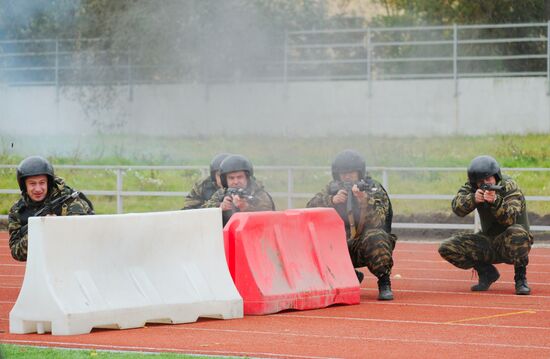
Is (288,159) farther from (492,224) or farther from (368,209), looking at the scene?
(368,209)

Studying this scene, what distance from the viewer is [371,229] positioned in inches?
550

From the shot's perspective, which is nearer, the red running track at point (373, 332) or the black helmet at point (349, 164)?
the red running track at point (373, 332)

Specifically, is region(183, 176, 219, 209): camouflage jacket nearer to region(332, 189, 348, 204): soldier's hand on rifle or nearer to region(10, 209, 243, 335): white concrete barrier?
region(332, 189, 348, 204): soldier's hand on rifle

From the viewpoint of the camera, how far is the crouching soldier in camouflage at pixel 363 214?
45.4 ft

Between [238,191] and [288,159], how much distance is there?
58.9ft

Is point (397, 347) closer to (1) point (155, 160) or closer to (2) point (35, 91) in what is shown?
(1) point (155, 160)

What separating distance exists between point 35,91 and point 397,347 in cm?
2538

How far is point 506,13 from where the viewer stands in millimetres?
35312

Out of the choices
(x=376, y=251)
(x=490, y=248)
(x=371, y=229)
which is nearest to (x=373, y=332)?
(x=376, y=251)

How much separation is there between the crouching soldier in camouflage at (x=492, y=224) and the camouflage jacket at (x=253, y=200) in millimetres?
1925

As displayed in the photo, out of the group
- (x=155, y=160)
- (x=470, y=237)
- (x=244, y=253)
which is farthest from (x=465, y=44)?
(x=244, y=253)

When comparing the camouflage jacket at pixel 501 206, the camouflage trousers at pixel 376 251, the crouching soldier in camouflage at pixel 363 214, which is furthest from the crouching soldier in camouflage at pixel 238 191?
the camouflage jacket at pixel 501 206

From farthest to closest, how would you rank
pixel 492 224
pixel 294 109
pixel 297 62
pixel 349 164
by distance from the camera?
pixel 294 109 < pixel 297 62 < pixel 492 224 < pixel 349 164

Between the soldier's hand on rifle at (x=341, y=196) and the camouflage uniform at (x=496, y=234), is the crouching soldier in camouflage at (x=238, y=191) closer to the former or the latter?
the soldier's hand on rifle at (x=341, y=196)
